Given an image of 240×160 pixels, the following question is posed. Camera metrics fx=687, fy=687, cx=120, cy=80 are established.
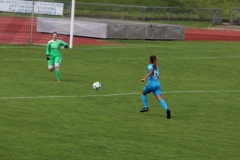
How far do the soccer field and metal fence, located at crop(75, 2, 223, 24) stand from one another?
27.2 meters

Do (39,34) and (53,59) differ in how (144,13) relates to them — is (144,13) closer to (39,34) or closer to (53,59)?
(39,34)

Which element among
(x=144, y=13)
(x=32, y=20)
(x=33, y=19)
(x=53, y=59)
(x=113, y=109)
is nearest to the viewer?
(x=113, y=109)

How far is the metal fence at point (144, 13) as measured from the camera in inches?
2478

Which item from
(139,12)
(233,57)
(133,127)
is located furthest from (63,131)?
(139,12)

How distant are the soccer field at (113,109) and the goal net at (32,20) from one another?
4.87 metres

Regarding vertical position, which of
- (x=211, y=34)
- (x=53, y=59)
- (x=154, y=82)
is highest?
(x=154, y=82)

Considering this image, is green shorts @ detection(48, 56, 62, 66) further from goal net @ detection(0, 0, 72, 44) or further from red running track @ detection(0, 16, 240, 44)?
red running track @ detection(0, 16, 240, 44)

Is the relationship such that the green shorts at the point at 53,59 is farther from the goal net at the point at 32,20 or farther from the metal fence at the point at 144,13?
the metal fence at the point at 144,13

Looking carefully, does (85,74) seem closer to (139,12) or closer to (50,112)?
A: (50,112)

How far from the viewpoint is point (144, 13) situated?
62625 mm

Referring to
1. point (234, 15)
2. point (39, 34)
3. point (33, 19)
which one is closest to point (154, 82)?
point (33, 19)

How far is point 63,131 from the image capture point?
1667 centimetres

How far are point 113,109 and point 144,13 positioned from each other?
4299 cm

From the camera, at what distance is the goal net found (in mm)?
39969
